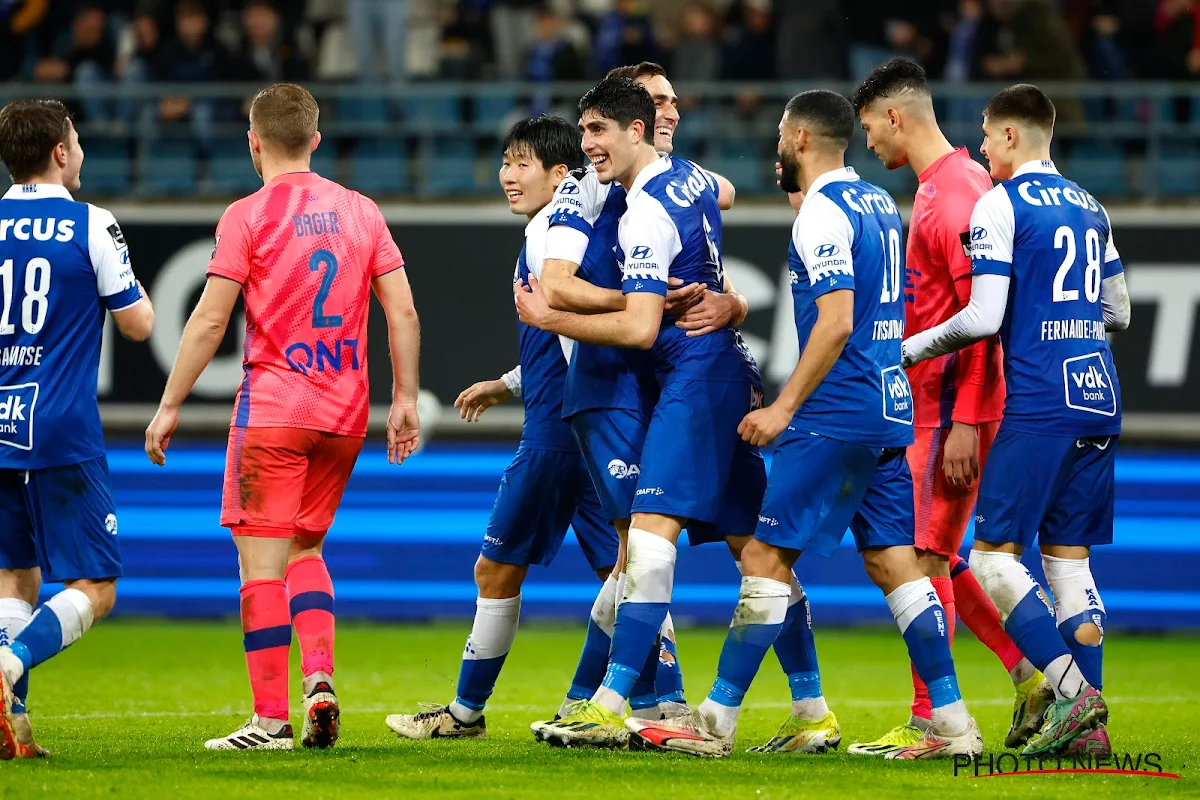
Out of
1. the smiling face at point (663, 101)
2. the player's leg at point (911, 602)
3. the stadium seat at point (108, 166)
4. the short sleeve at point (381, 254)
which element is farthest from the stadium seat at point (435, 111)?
the player's leg at point (911, 602)

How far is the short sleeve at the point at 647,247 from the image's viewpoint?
563 centimetres

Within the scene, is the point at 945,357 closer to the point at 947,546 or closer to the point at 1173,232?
the point at 947,546

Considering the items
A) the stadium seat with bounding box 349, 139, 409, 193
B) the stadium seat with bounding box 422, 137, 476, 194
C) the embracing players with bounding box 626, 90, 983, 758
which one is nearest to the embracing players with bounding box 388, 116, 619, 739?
the embracing players with bounding box 626, 90, 983, 758

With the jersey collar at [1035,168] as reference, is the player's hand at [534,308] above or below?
below

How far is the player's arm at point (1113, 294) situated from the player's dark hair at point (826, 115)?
4.38 feet

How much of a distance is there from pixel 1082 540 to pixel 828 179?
1.81 m

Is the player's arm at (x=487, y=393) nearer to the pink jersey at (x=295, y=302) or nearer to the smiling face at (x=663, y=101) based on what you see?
the pink jersey at (x=295, y=302)

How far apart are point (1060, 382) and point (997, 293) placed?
435 mm

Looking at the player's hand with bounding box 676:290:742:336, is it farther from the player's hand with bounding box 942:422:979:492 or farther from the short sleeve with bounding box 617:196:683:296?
the player's hand with bounding box 942:422:979:492

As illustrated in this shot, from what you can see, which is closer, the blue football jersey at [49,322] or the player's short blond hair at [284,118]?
the blue football jersey at [49,322]

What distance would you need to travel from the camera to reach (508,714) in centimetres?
742

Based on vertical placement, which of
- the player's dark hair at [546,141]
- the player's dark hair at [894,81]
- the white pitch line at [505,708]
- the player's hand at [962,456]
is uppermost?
the player's dark hair at [894,81]

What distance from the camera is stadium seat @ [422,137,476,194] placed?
42.3ft

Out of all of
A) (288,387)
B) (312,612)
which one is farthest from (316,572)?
(288,387)
